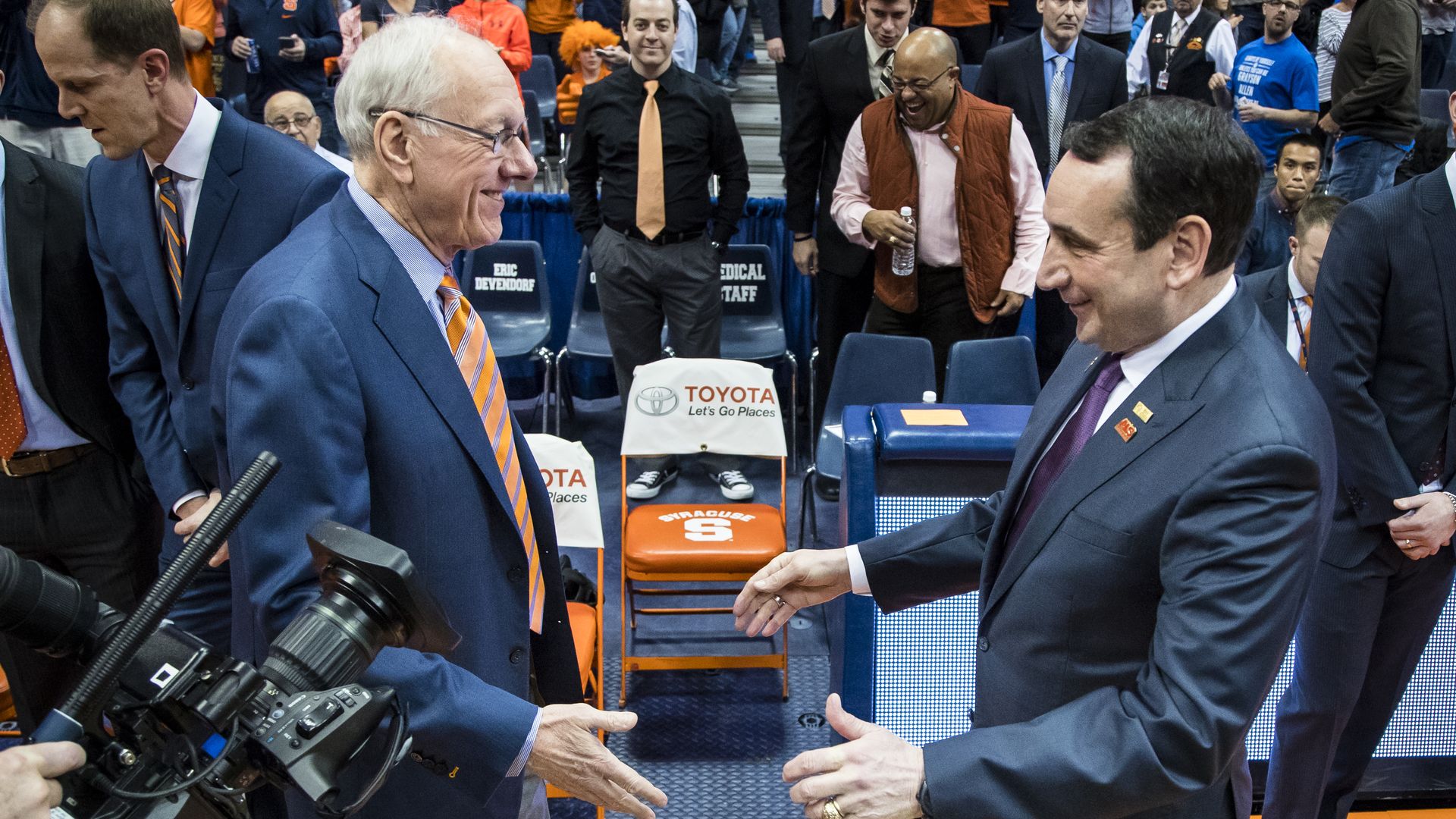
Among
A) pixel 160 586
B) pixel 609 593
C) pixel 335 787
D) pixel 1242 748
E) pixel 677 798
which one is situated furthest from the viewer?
pixel 609 593

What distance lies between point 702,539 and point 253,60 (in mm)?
5501

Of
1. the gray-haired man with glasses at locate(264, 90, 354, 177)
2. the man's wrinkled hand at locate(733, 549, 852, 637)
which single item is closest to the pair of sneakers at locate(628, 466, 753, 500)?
the gray-haired man with glasses at locate(264, 90, 354, 177)

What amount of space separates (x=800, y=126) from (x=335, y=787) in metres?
5.05

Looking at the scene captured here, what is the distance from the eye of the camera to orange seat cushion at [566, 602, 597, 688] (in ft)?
12.4

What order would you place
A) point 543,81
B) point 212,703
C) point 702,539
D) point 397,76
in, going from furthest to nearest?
point 543,81 < point 702,539 < point 397,76 < point 212,703

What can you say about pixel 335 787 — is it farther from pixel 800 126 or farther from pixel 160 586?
pixel 800 126

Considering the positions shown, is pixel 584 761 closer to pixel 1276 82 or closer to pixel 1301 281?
pixel 1301 281

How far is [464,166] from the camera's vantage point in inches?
77.4

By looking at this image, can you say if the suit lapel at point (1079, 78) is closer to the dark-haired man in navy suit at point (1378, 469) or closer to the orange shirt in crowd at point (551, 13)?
the dark-haired man in navy suit at point (1378, 469)

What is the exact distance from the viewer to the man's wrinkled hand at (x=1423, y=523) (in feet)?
10.1

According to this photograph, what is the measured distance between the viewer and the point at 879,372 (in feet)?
17.5

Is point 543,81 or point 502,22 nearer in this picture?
point 502,22

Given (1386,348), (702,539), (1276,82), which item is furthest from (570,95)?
(1386,348)

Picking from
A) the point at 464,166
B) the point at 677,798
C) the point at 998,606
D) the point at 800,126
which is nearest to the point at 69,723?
the point at 464,166
